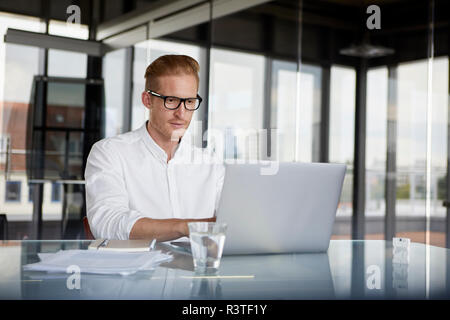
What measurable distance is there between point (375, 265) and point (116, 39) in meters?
3.67

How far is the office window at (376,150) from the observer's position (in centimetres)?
453

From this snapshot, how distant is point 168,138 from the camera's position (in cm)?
209

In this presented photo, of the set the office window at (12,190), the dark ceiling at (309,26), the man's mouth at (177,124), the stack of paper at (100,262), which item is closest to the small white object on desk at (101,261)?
the stack of paper at (100,262)

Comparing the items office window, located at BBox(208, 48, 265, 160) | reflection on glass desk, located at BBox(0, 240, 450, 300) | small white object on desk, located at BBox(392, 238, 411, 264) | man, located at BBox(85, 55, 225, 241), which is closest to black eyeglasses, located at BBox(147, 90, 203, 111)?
man, located at BBox(85, 55, 225, 241)

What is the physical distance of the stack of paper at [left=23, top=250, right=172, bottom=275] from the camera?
3.61 feet

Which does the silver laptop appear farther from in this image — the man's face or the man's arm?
the man's face

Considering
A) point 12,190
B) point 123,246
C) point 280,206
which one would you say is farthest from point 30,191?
point 280,206

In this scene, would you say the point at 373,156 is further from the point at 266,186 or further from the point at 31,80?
the point at 266,186

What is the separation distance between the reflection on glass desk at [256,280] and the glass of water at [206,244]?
1.1 inches

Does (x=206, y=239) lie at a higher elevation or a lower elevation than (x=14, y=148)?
lower

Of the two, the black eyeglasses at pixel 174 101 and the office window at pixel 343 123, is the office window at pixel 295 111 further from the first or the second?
the black eyeglasses at pixel 174 101

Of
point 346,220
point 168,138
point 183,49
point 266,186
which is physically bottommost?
point 346,220

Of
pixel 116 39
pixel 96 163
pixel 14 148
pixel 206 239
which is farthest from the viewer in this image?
pixel 116 39
